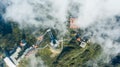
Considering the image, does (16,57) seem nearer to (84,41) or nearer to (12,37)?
→ (12,37)

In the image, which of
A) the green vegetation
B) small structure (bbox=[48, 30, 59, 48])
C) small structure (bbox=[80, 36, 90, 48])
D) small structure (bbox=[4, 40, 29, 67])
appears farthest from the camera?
the green vegetation

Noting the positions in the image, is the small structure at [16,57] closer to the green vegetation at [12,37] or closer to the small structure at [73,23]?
the green vegetation at [12,37]

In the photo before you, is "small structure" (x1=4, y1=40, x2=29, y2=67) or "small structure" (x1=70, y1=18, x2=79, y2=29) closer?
"small structure" (x1=4, y1=40, x2=29, y2=67)

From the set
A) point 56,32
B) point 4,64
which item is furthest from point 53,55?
point 4,64

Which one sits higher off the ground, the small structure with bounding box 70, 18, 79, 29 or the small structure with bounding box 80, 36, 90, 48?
the small structure with bounding box 70, 18, 79, 29

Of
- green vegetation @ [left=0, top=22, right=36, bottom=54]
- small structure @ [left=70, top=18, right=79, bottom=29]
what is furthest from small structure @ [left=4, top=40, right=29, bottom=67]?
small structure @ [left=70, top=18, right=79, bottom=29]

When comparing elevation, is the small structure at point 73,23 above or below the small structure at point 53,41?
above

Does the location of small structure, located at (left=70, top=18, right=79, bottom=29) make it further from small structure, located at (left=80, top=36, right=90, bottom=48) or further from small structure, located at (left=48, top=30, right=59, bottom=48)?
small structure, located at (left=48, top=30, right=59, bottom=48)

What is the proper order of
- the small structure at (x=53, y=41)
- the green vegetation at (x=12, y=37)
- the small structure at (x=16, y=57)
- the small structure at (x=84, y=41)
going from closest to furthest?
1. the small structure at (x=84, y=41)
2. the small structure at (x=53, y=41)
3. the small structure at (x=16, y=57)
4. the green vegetation at (x=12, y=37)

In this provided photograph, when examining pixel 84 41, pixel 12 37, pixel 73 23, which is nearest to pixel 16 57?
pixel 12 37

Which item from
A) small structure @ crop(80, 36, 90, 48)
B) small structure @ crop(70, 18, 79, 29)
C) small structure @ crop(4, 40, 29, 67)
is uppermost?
small structure @ crop(70, 18, 79, 29)

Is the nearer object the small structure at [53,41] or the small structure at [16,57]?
the small structure at [53,41]

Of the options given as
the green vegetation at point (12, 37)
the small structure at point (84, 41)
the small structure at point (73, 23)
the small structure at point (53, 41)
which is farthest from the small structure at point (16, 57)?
the small structure at point (84, 41)

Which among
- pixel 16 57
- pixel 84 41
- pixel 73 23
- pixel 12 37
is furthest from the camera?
pixel 73 23
